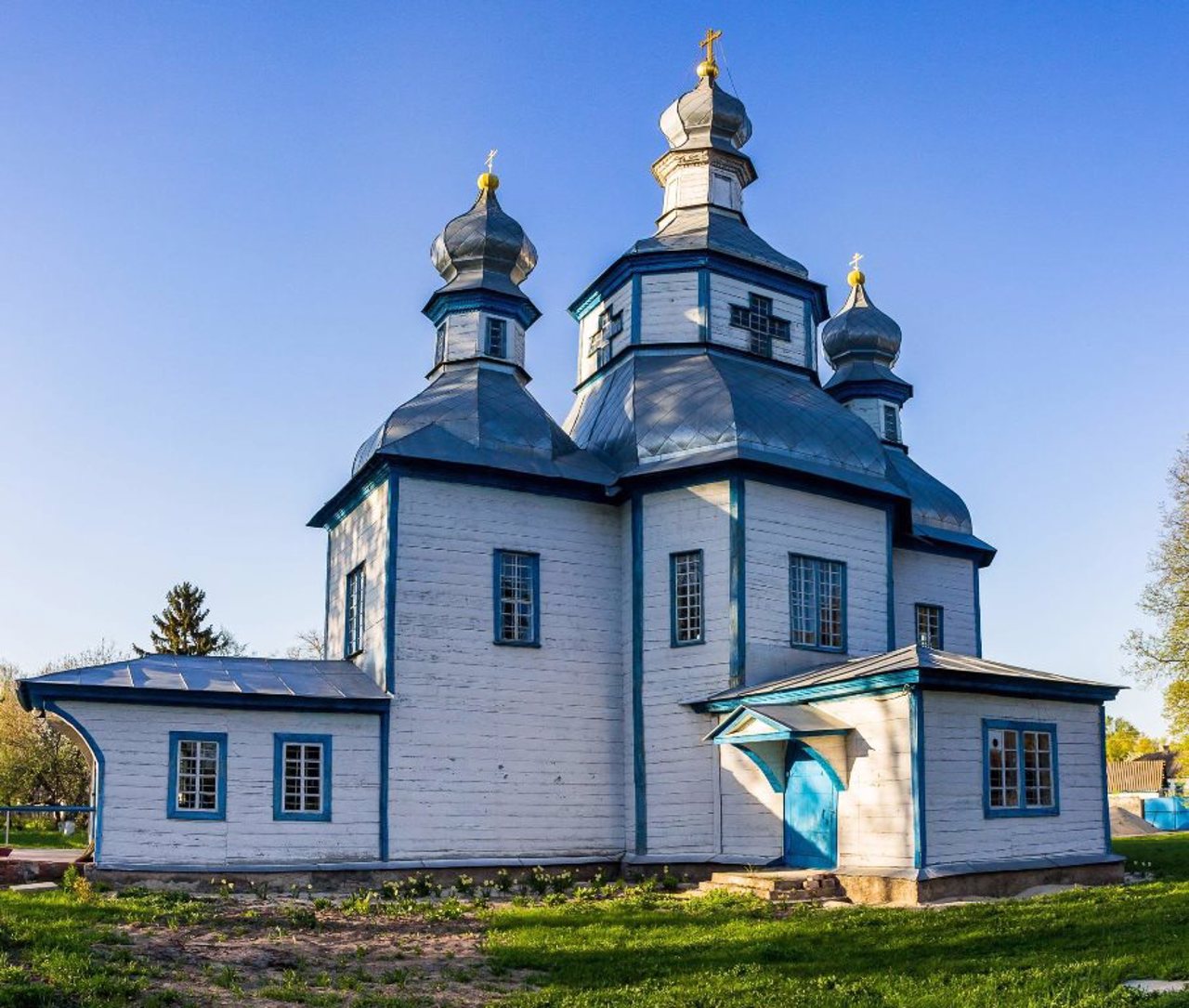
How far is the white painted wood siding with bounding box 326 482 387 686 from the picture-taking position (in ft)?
55.7

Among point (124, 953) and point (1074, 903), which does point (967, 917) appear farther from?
point (124, 953)

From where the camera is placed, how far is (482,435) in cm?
1783

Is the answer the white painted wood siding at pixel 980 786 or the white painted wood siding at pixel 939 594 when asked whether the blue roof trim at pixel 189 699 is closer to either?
the white painted wood siding at pixel 980 786

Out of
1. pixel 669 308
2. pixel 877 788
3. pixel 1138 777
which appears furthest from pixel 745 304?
pixel 1138 777

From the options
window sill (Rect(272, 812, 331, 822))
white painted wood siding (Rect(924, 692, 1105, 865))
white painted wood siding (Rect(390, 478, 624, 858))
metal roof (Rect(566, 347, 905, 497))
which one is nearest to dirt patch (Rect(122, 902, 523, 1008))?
window sill (Rect(272, 812, 331, 822))

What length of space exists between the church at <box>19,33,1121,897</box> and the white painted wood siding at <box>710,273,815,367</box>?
5 cm

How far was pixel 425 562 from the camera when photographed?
16.9 meters

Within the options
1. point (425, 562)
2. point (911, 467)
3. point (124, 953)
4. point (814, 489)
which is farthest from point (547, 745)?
point (911, 467)

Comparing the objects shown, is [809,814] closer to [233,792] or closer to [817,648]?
[817,648]

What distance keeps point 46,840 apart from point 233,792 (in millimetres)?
13381

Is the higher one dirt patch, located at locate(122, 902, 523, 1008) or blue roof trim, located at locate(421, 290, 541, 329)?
blue roof trim, located at locate(421, 290, 541, 329)

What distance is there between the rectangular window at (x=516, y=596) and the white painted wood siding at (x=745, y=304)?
502cm

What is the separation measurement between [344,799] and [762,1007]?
8.75 m

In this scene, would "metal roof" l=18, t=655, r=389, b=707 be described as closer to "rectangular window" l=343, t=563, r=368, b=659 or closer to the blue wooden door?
"rectangular window" l=343, t=563, r=368, b=659
